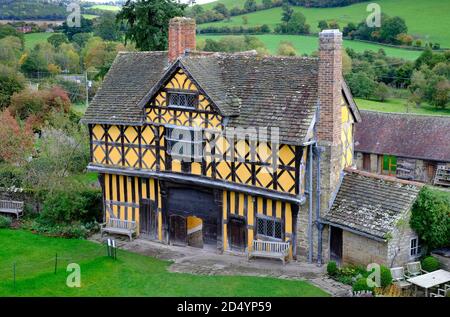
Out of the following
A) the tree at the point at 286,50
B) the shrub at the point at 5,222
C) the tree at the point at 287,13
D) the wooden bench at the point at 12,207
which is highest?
the tree at the point at 287,13

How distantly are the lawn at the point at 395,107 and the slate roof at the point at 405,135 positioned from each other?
513 inches

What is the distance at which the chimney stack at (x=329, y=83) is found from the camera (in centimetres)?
2362

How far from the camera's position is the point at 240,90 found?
86.3 feet

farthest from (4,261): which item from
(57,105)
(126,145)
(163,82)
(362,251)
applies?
(57,105)

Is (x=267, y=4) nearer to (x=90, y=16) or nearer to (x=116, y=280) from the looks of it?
(x=90, y=16)

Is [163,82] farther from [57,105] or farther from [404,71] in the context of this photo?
[404,71]

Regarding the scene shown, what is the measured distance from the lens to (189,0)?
4253cm

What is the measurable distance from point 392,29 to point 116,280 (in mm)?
58507

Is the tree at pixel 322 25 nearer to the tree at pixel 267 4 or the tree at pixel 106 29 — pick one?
the tree at pixel 267 4

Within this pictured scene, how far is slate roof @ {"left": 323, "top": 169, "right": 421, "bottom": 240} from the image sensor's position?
74.2 feet

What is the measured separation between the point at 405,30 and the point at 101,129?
2103 inches

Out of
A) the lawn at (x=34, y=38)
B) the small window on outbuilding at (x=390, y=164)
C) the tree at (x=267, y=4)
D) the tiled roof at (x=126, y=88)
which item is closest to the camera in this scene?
the tiled roof at (x=126, y=88)

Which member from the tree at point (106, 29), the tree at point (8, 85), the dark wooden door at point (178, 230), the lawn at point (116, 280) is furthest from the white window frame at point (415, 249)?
the tree at point (106, 29)

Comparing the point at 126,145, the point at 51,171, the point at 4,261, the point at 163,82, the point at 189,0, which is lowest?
the point at 4,261
